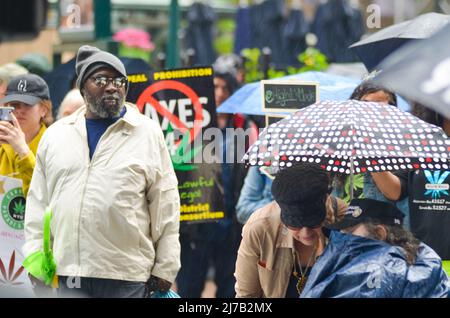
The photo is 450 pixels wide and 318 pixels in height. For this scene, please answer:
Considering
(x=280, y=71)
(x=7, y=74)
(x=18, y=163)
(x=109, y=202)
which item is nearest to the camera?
(x=109, y=202)

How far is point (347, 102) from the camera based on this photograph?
248 inches

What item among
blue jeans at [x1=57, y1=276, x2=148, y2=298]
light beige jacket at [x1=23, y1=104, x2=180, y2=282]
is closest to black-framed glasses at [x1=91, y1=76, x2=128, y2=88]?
light beige jacket at [x1=23, y1=104, x2=180, y2=282]

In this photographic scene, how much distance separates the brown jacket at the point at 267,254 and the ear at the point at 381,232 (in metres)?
0.24

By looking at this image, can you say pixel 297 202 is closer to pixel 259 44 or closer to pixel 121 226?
pixel 121 226

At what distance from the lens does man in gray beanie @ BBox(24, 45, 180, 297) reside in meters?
6.28

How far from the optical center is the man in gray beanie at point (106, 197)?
20.6ft

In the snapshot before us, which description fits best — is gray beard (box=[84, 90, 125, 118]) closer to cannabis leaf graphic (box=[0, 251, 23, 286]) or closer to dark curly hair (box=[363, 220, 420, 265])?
cannabis leaf graphic (box=[0, 251, 23, 286])

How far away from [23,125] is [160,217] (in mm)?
1446

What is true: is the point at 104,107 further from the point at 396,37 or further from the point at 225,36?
the point at 225,36

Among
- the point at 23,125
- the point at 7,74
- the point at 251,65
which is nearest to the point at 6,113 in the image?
the point at 23,125

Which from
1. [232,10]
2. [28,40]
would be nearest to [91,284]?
[28,40]

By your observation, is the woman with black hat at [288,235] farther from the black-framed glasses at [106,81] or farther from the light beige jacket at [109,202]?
the black-framed glasses at [106,81]

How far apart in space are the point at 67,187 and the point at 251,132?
3.25 metres

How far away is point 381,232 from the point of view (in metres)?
5.84
